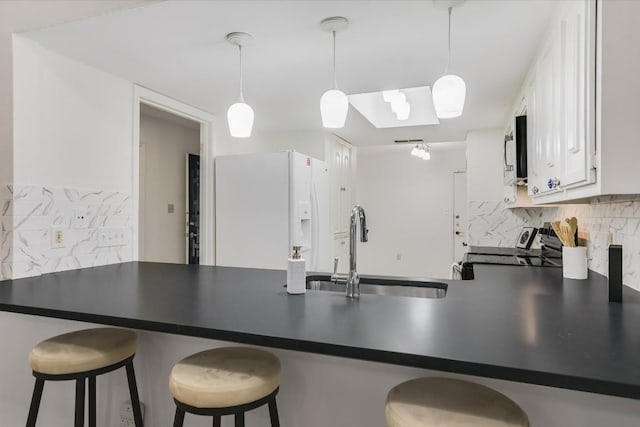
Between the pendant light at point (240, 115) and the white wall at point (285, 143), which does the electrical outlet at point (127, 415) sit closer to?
the pendant light at point (240, 115)

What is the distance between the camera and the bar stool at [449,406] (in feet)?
2.69

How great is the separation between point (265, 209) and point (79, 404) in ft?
6.70

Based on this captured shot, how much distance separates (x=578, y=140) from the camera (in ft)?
4.23

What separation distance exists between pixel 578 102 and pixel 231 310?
4.52 ft

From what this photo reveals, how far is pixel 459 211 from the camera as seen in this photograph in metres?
6.11

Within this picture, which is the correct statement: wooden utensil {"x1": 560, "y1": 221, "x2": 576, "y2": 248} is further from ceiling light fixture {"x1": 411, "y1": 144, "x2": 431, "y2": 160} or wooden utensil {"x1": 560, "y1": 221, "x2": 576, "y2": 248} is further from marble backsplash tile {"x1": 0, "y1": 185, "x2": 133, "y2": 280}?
ceiling light fixture {"x1": 411, "y1": 144, "x2": 431, "y2": 160}

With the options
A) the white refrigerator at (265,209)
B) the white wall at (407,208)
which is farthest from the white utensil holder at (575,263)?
the white wall at (407,208)

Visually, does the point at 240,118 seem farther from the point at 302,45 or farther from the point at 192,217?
the point at 192,217

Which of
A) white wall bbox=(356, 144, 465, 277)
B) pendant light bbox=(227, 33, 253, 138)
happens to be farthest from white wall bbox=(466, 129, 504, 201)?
pendant light bbox=(227, 33, 253, 138)

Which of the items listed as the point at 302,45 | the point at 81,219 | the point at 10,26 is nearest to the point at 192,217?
the point at 81,219

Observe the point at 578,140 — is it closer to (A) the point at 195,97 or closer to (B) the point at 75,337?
(B) the point at 75,337

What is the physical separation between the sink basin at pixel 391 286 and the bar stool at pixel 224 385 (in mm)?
687

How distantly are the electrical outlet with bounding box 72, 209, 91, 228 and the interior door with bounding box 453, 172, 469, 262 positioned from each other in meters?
5.31

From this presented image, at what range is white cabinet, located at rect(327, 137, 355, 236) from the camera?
A: 4.35 meters
